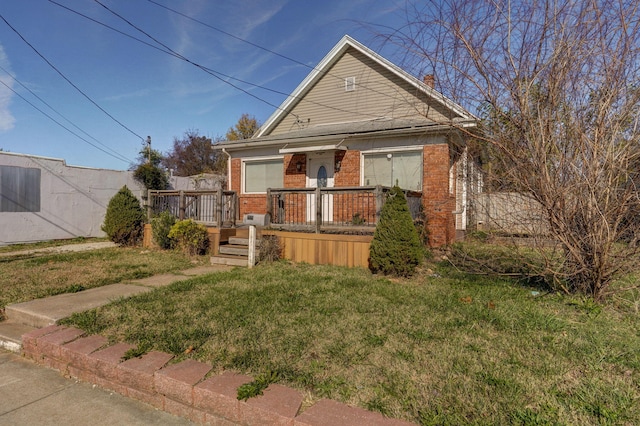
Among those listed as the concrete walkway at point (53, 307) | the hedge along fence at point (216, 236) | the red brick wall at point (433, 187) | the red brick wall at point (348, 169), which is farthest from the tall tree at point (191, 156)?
the concrete walkway at point (53, 307)

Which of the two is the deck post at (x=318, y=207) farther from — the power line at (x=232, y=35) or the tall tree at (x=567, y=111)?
the power line at (x=232, y=35)

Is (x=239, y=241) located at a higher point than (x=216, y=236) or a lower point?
lower

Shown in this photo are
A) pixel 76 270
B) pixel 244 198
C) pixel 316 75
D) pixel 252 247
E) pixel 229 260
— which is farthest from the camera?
pixel 316 75

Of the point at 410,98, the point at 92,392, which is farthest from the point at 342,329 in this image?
the point at 410,98

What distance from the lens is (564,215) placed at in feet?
14.1

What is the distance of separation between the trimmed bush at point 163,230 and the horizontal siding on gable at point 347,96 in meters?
6.45

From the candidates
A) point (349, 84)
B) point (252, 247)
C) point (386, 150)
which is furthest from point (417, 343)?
point (349, 84)

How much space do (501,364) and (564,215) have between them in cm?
247

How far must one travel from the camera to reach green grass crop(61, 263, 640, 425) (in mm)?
2258

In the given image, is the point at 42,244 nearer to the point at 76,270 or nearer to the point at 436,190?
the point at 76,270

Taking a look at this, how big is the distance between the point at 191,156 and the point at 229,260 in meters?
28.7

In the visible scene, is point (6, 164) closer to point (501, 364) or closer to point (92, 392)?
point (92, 392)

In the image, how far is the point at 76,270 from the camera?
673 cm

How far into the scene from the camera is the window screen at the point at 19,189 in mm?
11234
